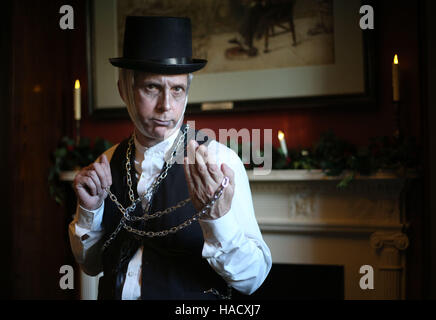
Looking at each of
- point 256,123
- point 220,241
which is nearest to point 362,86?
point 256,123

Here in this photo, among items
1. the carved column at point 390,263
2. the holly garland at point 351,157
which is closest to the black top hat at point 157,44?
the holly garland at point 351,157

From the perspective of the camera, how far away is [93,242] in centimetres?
122

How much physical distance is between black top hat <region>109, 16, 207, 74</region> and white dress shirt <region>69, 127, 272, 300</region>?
0.25 m

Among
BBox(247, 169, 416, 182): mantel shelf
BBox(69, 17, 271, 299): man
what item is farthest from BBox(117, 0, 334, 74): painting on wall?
BBox(69, 17, 271, 299): man

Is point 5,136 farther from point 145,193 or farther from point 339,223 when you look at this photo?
point 339,223

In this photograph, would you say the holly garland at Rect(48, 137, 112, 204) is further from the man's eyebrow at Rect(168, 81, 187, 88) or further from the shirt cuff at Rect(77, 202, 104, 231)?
the man's eyebrow at Rect(168, 81, 187, 88)

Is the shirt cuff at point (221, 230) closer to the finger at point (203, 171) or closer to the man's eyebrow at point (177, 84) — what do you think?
the finger at point (203, 171)

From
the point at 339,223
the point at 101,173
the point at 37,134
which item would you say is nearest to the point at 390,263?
the point at 339,223

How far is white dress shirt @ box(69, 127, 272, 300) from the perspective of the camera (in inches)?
38.2

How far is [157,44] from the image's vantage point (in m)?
1.11

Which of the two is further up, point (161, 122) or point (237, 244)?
point (161, 122)

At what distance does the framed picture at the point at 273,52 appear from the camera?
2.21m

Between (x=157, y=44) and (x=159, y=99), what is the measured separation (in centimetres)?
17
